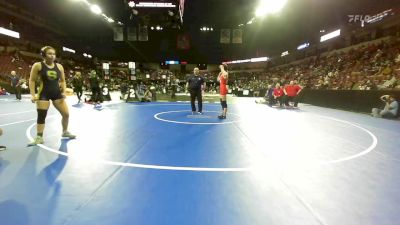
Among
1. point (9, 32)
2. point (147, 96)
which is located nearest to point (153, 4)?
point (147, 96)

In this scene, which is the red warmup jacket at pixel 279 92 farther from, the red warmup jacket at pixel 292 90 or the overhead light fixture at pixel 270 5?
the overhead light fixture at pixel 270 5

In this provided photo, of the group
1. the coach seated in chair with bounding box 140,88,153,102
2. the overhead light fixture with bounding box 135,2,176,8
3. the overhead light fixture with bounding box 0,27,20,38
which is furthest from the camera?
the overhead light fixture with bounding box 0,27,20,38

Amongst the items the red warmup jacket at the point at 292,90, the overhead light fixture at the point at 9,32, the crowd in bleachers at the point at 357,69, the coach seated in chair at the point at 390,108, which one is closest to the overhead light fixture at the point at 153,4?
the crowd in bleachers at the point at 357,69

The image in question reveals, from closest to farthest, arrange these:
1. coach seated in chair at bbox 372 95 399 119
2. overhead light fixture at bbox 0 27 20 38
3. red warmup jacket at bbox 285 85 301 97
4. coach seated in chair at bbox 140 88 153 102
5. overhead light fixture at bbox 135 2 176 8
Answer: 1. coach seated in chair at bbox 372 95 399 119
2. red warmup jacket at bbox 285 85 301 97
3. coach seated in chair at bbox 140 88 153 102
4. overhead light fixture at bbox 135 2 176 8
5. overhead light fixture at bbox 0 27 20 38

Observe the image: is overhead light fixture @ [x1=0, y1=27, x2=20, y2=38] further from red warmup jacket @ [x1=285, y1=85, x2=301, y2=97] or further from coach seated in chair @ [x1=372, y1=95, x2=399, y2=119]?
coach seated in chair @ [x1=372, y1=95, x2=399, y2=119]

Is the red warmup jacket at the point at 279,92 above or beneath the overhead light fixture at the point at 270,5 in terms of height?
beneath

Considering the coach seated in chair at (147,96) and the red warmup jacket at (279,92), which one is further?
the coach seated in chair at (147,96)

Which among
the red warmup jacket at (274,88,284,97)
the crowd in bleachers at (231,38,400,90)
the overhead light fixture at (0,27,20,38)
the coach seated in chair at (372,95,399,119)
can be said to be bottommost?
the coach seated in chair at (372,95,399,119)

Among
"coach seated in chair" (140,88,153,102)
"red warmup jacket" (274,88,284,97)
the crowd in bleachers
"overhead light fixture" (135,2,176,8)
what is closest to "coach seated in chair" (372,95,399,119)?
the crowd in bleachers

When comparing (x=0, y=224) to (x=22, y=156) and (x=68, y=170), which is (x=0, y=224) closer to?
(x=68, y=170)

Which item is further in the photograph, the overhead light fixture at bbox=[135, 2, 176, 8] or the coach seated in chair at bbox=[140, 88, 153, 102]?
the overhead light fixture at bbox=[135, 2, 176, 8]

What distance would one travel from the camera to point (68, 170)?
13.2 ft

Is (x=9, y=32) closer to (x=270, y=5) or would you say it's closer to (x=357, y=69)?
(x=270, y=5)

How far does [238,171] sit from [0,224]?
2886 mm
